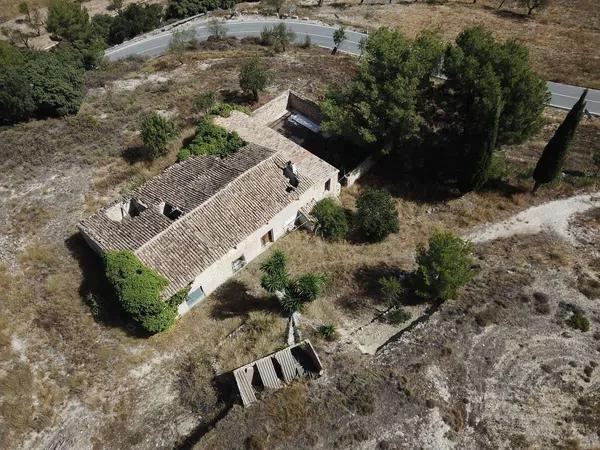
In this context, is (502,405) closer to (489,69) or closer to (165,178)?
(489,69)

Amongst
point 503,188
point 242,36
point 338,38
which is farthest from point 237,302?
point 242,36

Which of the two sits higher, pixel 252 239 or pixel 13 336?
pixel 252 239

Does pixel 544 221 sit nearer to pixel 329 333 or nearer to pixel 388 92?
pixel 388 92

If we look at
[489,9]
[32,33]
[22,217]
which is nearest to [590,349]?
[22,217]

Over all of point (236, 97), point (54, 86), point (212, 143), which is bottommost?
point (236, 97)

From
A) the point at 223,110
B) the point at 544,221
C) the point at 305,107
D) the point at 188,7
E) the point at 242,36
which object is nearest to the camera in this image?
the point at 544,221

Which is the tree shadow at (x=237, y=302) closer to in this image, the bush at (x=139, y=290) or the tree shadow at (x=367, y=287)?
the bush at (x=139, y=290)

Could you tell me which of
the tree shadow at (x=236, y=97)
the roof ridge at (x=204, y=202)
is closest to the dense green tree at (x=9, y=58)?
the tree shadow at (x=236, y=97)

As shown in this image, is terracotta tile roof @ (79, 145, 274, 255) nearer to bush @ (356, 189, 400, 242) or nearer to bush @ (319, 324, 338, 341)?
bush @ (356, 189, 400, 242)
